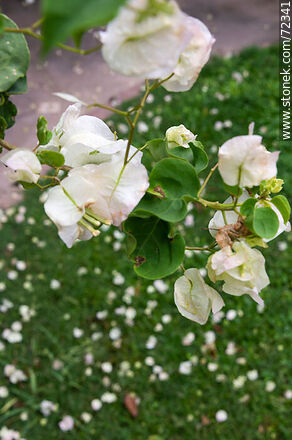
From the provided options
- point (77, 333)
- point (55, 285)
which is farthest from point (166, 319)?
point (55, 285)

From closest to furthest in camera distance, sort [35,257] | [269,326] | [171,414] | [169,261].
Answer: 1. [169,261]
2. [171,414]
3. [269,326]
4. [35,257]

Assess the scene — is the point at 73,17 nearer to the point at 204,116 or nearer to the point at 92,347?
the point at 92,347

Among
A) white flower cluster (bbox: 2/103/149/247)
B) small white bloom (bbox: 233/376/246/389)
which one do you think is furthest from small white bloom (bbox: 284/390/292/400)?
white flower cluster (bbox: 2/103/149/247)

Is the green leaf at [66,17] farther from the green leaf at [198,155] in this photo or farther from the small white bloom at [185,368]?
A: the small white bloom at [185,368]

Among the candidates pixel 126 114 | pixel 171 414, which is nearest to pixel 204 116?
pixel 171 414

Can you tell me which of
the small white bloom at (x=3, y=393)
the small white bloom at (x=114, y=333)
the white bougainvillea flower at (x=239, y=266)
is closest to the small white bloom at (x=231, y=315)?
the small white bloom at (x=114, y=333)

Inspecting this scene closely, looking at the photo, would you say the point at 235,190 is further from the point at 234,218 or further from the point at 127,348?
the point at 127,348
